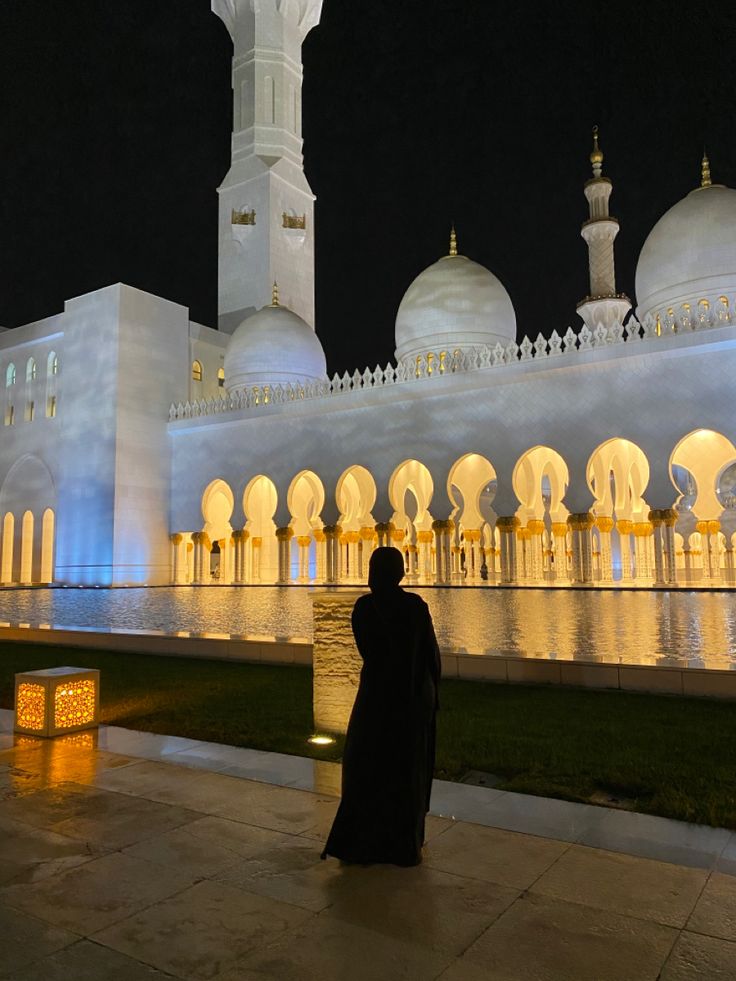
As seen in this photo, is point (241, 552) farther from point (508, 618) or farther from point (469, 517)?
point (508, 618)

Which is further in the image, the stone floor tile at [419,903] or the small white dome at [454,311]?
the small white dome at [454,311]

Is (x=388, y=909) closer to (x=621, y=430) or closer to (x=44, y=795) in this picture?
(x=44, y=795)

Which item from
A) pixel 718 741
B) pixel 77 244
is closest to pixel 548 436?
pixel 718 741

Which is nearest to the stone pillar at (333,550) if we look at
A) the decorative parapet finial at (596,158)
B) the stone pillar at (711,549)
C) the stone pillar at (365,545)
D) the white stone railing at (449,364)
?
the stone pillar at (365,545)

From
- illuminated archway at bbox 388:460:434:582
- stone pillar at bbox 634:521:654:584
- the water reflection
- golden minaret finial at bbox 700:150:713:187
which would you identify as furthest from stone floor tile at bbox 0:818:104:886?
golden minaret finial at bbox 700:150:713:187

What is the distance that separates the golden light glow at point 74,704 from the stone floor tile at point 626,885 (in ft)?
7.96

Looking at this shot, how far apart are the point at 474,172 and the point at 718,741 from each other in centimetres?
2432

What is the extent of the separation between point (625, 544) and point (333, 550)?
5.46 meters

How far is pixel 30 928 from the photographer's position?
5.33 ft

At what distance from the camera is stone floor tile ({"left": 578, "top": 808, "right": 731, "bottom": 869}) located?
2008 millimetres

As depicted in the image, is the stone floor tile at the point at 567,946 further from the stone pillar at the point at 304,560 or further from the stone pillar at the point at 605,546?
the stone pillar at the point at 304,560

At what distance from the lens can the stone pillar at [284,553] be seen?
15.5 meters

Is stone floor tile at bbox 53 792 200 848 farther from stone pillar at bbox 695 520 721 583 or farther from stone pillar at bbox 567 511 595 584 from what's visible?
stone pillar at bbox 695 520 721 583

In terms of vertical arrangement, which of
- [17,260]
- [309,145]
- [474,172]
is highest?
[309,145]
